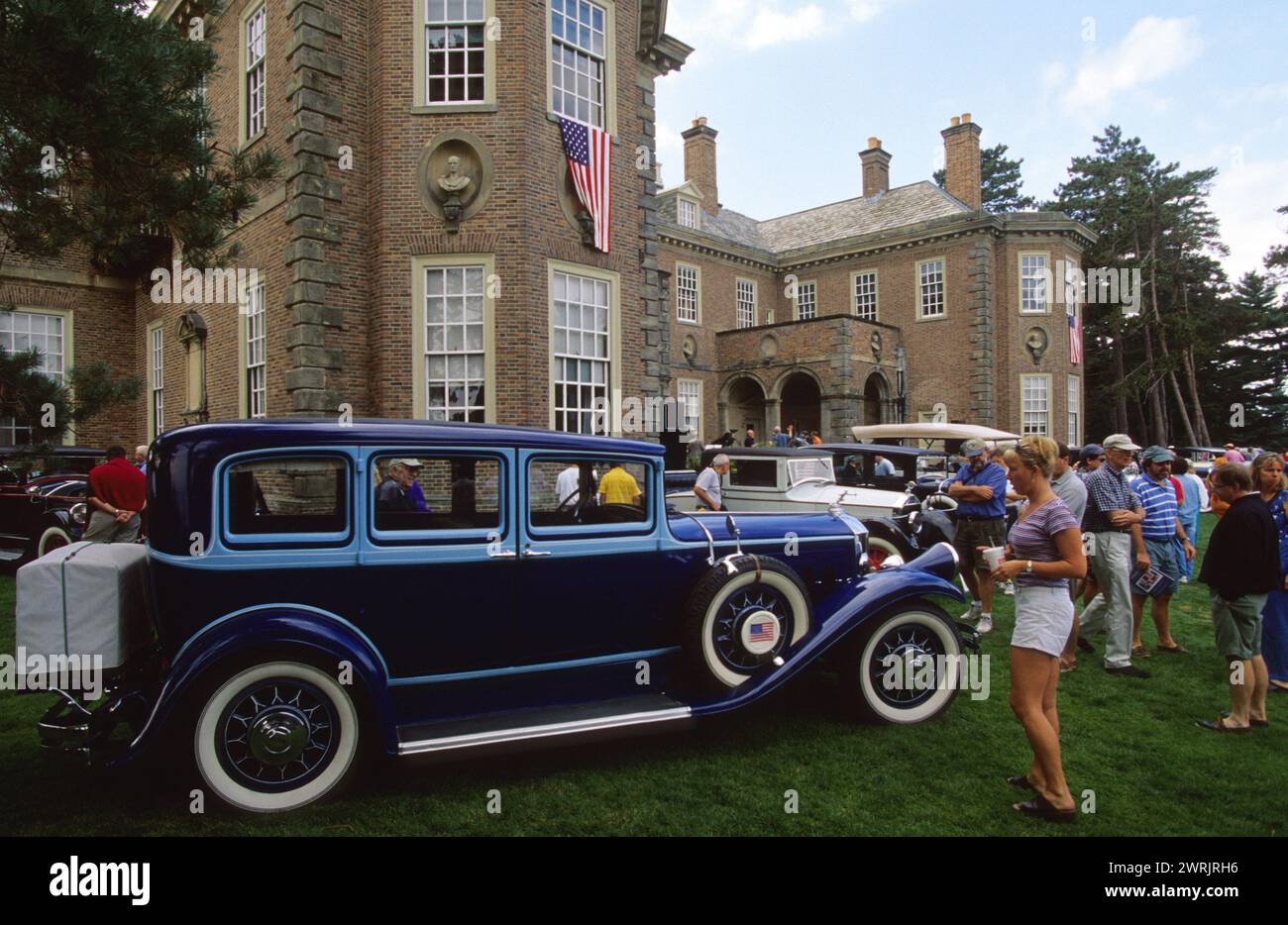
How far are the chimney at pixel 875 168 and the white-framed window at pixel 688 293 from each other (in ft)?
33.0

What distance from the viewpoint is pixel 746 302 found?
3262 cm

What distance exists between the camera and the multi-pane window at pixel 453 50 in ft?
40.6

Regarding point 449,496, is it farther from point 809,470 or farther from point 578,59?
point 578,59

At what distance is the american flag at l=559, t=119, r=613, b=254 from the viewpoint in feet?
42.1

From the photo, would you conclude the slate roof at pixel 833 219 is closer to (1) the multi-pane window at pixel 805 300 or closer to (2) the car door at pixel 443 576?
(1) the multi-pane window at pixel 805 300

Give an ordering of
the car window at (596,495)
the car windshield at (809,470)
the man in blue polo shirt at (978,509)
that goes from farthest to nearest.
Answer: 1. the car windshield at (809,470)
2. the man in blue polo shirt at (978,509)
3. the car window at (596,495)

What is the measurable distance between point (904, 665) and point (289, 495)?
13.4ft

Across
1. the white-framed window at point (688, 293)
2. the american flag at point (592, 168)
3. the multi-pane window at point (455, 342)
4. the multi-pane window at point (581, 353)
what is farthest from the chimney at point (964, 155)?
the multi-pane window at point (455, 342)

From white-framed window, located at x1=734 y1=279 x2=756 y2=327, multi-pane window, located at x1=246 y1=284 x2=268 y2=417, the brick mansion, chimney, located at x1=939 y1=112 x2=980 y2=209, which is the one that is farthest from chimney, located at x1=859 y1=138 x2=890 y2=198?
multi-pane window, located at x1=246 y1=284 x2=268 y2=417

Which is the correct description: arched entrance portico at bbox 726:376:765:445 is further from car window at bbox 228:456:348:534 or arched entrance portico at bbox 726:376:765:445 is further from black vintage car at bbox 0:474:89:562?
car window at bbox 228:456:348:534

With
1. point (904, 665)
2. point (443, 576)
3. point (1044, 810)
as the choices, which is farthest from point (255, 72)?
point (1044, 810)
